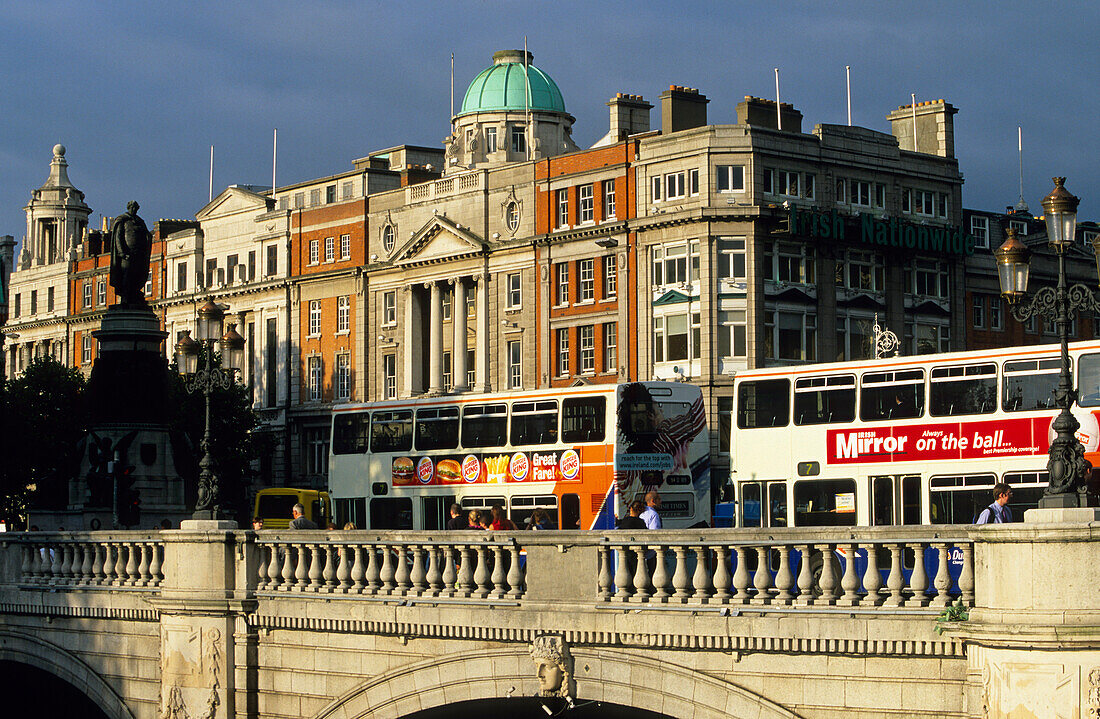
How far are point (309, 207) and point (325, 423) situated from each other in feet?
42.9

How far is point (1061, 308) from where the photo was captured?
17312 millimetres

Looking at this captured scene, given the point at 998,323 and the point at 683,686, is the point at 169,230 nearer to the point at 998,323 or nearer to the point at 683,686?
the point at 998,323

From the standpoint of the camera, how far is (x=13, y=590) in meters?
28.7

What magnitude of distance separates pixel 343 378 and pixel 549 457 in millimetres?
53611

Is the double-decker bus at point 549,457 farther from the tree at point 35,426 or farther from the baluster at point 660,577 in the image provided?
the tree at point 35,426

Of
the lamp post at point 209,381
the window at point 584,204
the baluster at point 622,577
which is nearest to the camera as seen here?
the baluster at point 622,577

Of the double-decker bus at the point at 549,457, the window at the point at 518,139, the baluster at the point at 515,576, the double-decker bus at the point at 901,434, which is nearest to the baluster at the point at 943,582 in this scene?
the baluster at the point at 515,576

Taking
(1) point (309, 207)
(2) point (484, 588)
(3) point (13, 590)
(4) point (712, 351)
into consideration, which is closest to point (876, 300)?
(4) point (712, 351)

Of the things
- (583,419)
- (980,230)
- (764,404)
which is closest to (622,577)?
(764,404)

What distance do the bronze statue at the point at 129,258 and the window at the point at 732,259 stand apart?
38.8m

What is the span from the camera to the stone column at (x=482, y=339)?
274ft

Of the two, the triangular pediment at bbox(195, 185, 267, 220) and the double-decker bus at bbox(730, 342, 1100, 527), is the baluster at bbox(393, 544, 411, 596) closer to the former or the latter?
the double-decker bus at bbox(730, 342, 1100, 527)

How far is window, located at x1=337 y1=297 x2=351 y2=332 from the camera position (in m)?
93.9

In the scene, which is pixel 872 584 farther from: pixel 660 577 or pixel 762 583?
pixel 660 577
